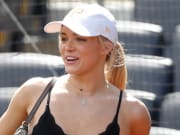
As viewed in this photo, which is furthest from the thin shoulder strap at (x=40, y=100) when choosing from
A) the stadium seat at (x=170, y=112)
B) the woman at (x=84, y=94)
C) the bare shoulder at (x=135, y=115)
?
the stadium seat at (x=170, y=112)

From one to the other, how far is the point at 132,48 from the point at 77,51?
219cm

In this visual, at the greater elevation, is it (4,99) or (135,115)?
(135,115)

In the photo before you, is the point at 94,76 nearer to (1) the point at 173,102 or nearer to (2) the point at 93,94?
(2) the point at 93,94

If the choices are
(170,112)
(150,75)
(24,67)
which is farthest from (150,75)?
(24,67)

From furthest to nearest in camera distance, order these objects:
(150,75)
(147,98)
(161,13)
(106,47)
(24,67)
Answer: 1. (161,13)
2. (150,75)
3. (24,67)
4. (147,98)
5. (106,47)

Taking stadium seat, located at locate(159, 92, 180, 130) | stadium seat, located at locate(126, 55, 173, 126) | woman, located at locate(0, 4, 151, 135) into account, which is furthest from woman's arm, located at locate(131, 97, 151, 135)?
stadium seat, located at locate(126, 55, 173, 126)

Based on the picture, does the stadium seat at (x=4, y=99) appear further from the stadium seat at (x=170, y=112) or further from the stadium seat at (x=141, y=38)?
the stadium seat at (x=141, y=38)

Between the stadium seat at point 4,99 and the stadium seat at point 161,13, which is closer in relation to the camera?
the stadium seat at point 4,99

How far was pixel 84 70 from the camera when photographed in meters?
3.04

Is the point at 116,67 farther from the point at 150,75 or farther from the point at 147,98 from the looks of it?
the point at 150,75

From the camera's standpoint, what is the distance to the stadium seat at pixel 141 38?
519cm

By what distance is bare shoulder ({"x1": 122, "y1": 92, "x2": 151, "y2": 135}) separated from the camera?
10.2ft

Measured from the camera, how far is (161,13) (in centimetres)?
→ 550

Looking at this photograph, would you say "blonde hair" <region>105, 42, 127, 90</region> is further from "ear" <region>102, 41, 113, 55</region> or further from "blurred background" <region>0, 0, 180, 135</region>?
"blurred background" <region>0, 0, 180, 135</region>
